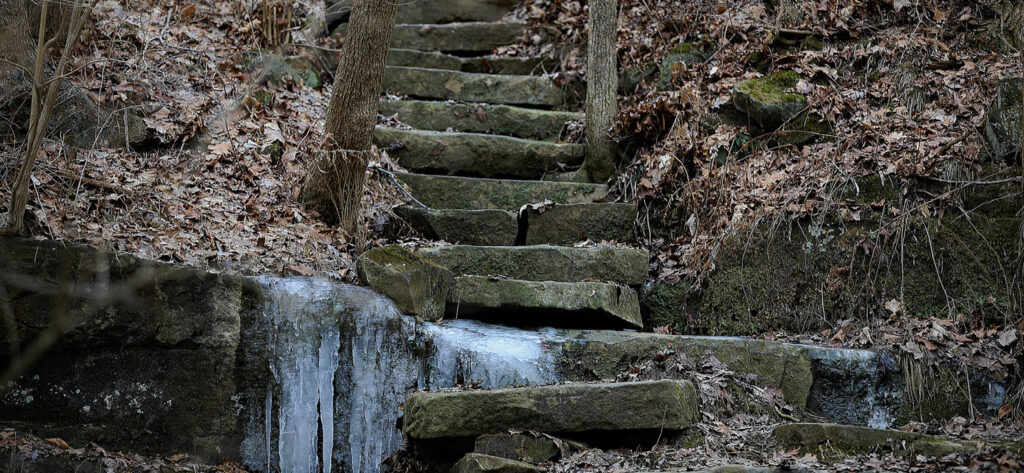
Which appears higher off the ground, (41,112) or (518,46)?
(518,46)

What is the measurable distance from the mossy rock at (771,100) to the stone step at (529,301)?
6.17 ft

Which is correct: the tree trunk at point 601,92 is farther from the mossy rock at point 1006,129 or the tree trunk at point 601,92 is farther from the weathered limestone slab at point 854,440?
the weathered limestone slab at point 854,440

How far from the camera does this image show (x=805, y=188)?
5.10 meters

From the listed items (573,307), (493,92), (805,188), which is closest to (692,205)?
(805,188)

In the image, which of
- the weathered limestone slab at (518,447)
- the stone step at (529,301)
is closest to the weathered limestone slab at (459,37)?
the stone step at (529,301)

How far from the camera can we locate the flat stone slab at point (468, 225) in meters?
5.48

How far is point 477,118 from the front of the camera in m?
6.92

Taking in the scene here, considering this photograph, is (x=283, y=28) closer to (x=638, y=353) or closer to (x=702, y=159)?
(x=702, y=159)

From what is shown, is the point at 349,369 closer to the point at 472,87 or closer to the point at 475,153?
A: the point at 475,153

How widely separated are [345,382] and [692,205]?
2700 mm

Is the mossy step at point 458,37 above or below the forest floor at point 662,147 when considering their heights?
above

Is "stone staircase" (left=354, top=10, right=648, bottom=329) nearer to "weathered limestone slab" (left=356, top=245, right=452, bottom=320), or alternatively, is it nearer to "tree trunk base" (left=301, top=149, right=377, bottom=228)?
"weathered limestone slab" (left=356, top=245, right=452, bottom=320)

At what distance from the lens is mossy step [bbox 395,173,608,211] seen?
5.95m

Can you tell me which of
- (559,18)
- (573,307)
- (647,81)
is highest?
(559,18)
